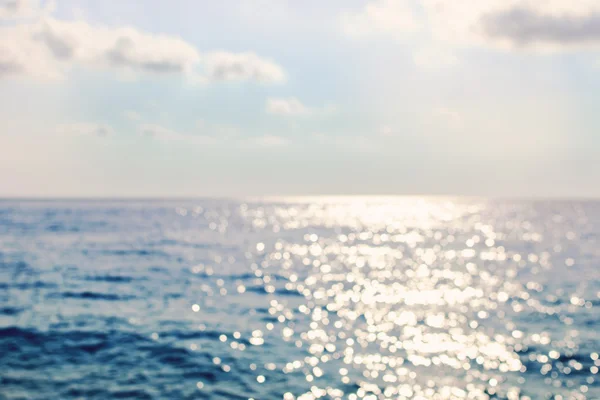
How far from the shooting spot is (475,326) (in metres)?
28.2

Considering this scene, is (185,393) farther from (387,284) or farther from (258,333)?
(387,284)

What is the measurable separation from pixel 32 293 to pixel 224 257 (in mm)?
26854

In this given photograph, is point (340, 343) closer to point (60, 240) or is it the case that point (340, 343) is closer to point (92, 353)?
point (92, 353)

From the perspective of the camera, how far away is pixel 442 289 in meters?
40.8

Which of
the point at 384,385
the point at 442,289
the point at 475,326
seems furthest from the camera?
the point at 442,289

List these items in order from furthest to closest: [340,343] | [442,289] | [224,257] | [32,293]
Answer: [224,257], [442,289], [32,293], [340,343]

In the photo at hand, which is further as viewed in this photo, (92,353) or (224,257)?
(224,257)

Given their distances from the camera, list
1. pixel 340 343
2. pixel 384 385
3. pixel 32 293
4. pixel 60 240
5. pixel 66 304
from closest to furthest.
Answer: pixel 384 385
pixel 340 343
pixel 66 304
pixel 32 293
pixel 60 240

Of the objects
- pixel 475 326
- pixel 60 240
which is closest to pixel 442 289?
pixel 475 326

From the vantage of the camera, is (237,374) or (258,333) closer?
(237,374)

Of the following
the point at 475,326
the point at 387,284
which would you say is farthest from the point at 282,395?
the point at 387,284

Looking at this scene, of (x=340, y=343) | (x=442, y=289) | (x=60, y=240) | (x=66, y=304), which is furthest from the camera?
(x=60, y=240)

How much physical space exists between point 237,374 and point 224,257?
40.1 metres

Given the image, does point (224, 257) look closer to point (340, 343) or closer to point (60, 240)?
point (60, 240)
